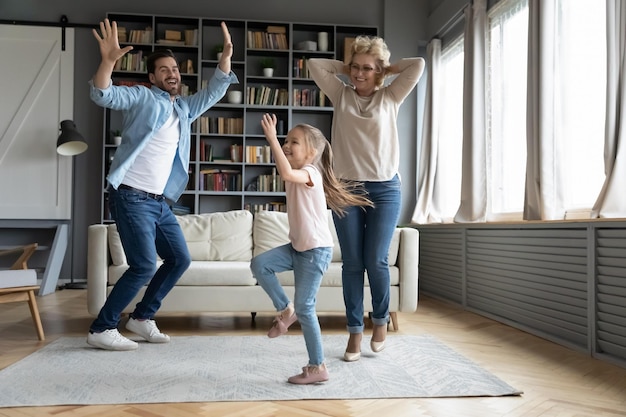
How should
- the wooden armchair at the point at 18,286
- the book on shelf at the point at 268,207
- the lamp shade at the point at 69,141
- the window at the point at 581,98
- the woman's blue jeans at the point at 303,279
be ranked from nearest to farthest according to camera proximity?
the woman's blue jeans at the point at 303,279 < the wooden armchair at the point at 18,286 < the window at the point at 581,98 < the lamp shade at the point at 69,141 < the book on shelf at the point at 268,207

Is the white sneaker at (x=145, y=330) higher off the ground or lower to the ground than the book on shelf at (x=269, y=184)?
lower

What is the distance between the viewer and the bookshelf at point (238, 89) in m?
6.46

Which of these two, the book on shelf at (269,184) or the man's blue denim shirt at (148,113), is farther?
the book on shelf at (269,184)

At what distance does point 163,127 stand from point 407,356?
1.56 m

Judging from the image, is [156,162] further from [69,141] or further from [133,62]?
[133,62]

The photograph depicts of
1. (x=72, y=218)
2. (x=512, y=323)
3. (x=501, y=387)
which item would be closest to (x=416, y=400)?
(x=501, y=387)

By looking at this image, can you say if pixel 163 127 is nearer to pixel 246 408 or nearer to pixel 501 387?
pixel 246 408

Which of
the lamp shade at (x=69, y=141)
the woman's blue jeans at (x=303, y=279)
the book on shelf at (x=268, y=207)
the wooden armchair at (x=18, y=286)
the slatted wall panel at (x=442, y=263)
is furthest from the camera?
the book on shelf at (x=268, y=207)

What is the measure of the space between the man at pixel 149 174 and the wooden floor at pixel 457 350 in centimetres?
49

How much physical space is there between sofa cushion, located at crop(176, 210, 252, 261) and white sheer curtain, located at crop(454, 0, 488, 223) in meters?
1.85

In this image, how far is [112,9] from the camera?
6676 millimetres

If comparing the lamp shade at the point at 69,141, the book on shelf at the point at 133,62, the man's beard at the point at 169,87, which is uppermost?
the book on shelf at the point at 133,62

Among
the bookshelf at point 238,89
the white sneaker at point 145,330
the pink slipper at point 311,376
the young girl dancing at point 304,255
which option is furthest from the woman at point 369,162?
the bookshelf at point 238,89

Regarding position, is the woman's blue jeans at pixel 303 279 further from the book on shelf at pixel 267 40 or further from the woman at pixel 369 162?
the book on shelf at pixel 267 40
